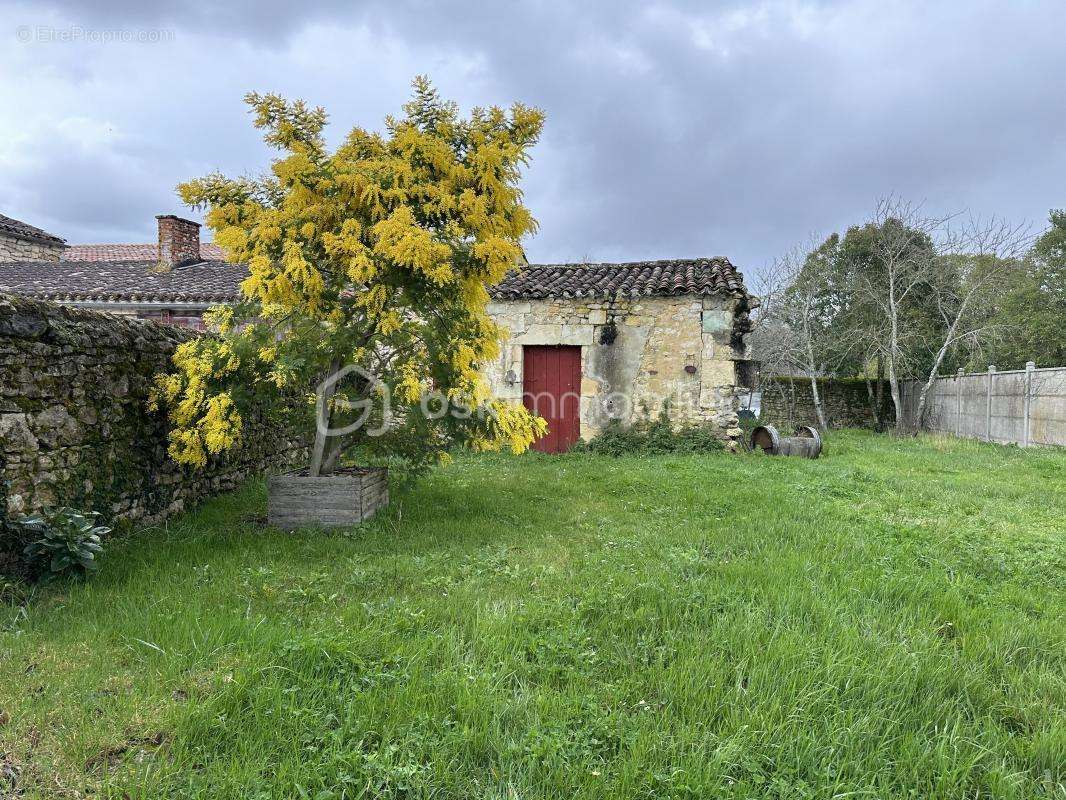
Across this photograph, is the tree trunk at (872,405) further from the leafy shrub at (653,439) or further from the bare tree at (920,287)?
the leafy shrub at (653,439)

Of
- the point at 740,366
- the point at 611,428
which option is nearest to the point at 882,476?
the point at 740,366

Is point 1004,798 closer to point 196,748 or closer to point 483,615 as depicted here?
point 483,615

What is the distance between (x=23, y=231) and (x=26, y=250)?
57cm

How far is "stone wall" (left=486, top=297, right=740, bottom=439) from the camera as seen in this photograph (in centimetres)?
1115

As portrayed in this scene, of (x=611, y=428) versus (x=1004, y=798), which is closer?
(x=1004, y=798)

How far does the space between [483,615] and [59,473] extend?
3216 millimetres

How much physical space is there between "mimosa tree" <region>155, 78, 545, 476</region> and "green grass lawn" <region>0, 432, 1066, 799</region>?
1023 millimetres

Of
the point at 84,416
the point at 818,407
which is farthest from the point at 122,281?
the point at 818,407

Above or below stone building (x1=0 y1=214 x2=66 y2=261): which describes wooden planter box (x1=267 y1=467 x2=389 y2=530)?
below

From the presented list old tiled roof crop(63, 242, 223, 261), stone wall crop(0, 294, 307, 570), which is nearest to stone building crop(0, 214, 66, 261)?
old tiled roof crop(63, 242, 223, 261)

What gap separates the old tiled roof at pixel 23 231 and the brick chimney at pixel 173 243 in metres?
4.86

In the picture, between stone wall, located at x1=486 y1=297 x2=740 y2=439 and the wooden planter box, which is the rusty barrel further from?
the wooden planter box

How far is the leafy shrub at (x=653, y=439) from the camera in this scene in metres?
11.0

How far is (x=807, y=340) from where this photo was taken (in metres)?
17.7
